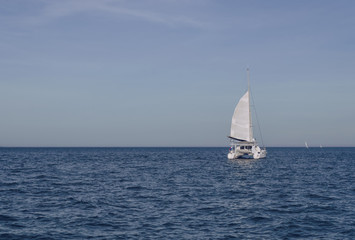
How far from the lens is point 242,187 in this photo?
135ft

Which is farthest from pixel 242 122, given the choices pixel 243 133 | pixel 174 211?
pixel 174 211

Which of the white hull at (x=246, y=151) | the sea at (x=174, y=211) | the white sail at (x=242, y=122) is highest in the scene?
the white sail at (x=242, y=122)

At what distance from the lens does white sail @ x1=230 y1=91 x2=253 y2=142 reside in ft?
296

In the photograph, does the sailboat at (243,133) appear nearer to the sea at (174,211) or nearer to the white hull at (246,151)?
the white hull at (246,151)

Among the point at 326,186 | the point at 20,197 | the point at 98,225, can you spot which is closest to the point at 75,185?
the point at 20,197

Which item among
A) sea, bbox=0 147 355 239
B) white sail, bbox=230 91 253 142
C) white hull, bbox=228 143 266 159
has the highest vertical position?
white sail, bbox=230 91 253 142

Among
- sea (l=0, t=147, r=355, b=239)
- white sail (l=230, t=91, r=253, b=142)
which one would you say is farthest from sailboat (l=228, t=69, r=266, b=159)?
sea (l=0, t=147, r=355, b=239)

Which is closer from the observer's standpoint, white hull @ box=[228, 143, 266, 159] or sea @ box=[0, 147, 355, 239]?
sea @ box=[0, 147, 355, 239]

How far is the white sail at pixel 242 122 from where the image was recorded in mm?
90188

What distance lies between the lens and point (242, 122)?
90750mm

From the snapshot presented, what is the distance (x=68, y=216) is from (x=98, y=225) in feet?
11.1

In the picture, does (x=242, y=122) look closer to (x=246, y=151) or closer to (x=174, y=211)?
(x=246, y=151)

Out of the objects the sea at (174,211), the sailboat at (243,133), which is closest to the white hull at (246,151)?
the sailboat at (243,133)

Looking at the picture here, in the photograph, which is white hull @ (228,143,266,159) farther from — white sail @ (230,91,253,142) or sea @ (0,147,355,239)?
sea @ (0,147,355,239)
